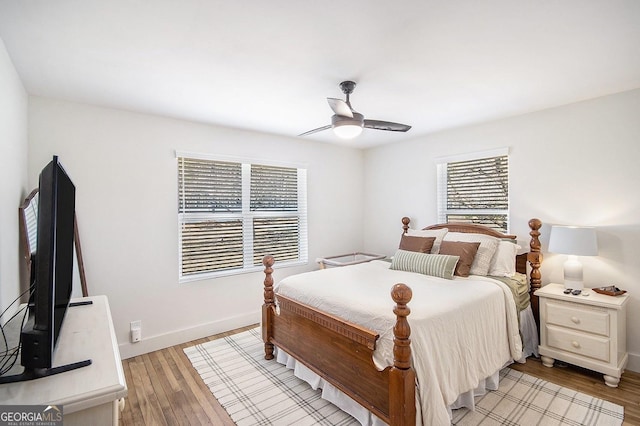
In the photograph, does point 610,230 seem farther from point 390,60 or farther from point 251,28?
point 251,28

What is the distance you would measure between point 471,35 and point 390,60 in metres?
0.51

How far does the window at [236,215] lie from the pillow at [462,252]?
204 cm

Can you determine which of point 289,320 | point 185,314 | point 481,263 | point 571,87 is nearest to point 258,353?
point 289,320

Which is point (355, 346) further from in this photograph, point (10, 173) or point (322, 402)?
point (10, 173)

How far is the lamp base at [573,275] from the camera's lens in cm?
289

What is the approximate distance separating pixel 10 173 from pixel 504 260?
4098 mm

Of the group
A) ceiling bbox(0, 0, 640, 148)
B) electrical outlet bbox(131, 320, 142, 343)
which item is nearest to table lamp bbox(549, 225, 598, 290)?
ceiling bbox(0, 0, 640, 148)

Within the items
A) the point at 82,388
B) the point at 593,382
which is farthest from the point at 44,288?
the point at 593,382

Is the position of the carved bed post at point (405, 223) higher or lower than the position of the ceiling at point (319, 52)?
lower

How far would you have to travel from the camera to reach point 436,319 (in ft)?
6.70

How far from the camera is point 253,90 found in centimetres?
267

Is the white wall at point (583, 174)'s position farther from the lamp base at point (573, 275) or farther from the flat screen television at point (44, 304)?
the flat screen television at point (44, 304)

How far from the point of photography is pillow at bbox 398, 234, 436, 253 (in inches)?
138

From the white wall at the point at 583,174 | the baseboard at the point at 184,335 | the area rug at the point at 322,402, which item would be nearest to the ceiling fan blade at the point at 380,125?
the white wall at the point at 583,174
